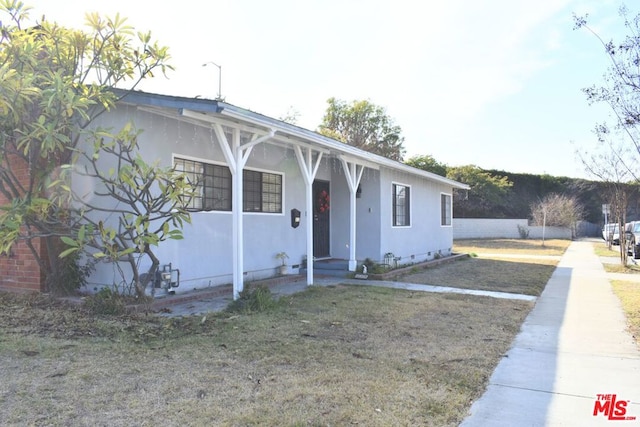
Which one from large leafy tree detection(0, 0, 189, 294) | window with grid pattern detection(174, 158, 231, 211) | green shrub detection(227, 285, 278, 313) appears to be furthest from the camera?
window with grid pattern detection(174, 158, 231, 211)

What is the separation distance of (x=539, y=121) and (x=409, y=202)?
15.2ft

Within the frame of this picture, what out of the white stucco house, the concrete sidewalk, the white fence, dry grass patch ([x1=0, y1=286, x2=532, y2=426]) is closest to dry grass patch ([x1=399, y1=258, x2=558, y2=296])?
the white stucco house

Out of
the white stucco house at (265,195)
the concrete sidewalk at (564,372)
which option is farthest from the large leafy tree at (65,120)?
the concrete sidewalk at (564,372)

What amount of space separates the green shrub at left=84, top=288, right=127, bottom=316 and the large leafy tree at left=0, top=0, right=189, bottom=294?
1.05 ft

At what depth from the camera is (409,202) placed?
13.8m

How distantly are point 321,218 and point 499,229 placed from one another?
80.8 ft

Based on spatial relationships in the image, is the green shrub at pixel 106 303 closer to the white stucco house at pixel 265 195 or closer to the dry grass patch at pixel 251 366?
the dry grass patch at pixel 251 366

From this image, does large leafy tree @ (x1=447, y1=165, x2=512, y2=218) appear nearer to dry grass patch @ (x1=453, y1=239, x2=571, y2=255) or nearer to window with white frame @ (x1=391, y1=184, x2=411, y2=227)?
dry grass patch @ (x1=453, y1=239, x2=571, y2=255)

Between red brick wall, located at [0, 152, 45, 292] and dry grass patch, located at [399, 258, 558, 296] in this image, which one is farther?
dry grass patch, located at [399, 258, 558, 296]

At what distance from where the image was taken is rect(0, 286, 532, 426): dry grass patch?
10.9 ft

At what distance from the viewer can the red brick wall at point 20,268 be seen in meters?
7.34

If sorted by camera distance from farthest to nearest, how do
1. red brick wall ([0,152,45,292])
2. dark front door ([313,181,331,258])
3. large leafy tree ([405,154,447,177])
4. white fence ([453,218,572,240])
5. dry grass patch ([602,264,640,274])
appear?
large leafy tree ([405,154,447,177])
white fence ([453,218,572,240])
dry grass patch ([602,264,640,274])
dark front door ([313,181,331,258])
red brick wall ([0,152,45,292])

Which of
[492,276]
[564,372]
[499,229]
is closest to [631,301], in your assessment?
[492,276]

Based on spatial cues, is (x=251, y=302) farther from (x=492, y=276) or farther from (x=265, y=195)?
(x=492, y=276)
